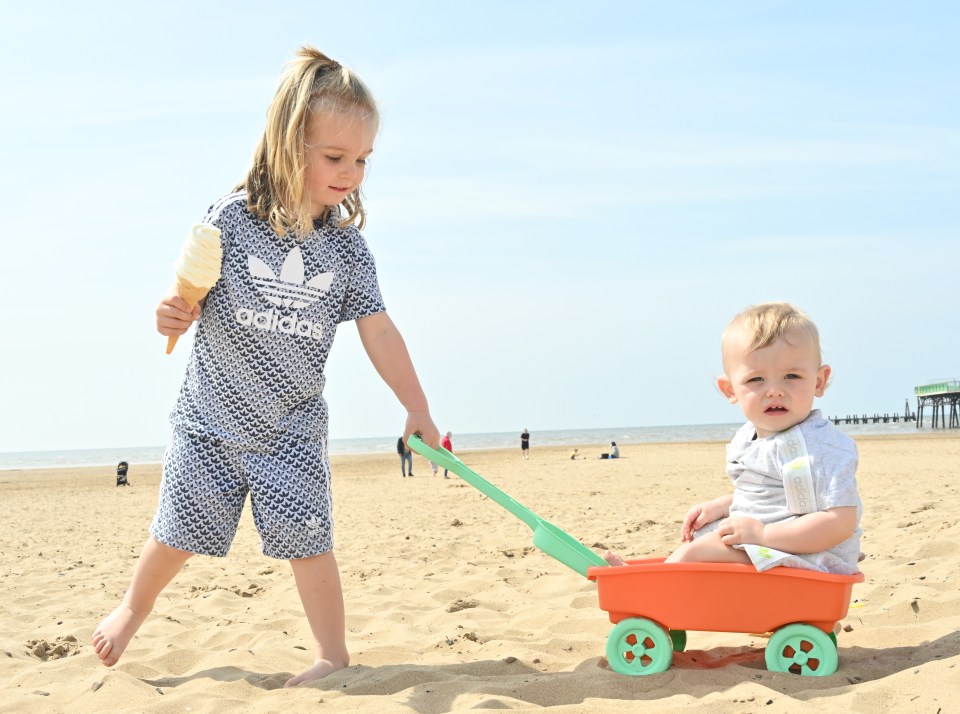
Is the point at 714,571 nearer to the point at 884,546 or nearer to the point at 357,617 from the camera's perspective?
the point at 357,617

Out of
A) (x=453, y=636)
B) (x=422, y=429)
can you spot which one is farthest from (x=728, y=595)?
(x=453, y=636)

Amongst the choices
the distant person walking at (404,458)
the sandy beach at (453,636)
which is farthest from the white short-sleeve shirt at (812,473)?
the distant person walking at (404,458)

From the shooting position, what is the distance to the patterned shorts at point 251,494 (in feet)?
10.1

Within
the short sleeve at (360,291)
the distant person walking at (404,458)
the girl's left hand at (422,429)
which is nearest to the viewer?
the girl's left hand at (422,429)

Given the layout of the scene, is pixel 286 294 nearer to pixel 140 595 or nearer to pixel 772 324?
pixel 140 595

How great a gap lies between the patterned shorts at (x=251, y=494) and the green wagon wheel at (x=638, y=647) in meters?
1.04

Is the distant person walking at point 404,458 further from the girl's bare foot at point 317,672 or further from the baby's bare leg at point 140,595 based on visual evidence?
the girl's bare foot at point 317,672

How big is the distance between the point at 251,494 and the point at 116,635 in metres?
0.72

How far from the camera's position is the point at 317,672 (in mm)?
3047

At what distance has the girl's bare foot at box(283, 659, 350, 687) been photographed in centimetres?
299

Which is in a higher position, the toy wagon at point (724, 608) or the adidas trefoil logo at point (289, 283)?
the adidas trefoil logo at point (289, 283)

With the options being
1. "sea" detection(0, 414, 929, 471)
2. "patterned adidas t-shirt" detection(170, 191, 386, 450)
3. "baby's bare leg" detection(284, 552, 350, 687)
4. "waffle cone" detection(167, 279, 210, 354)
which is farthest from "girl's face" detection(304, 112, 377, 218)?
"sea" detection(0, 414, 929, 471)

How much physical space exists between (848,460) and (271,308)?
1.98 m

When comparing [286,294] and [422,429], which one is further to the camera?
[422,429]
